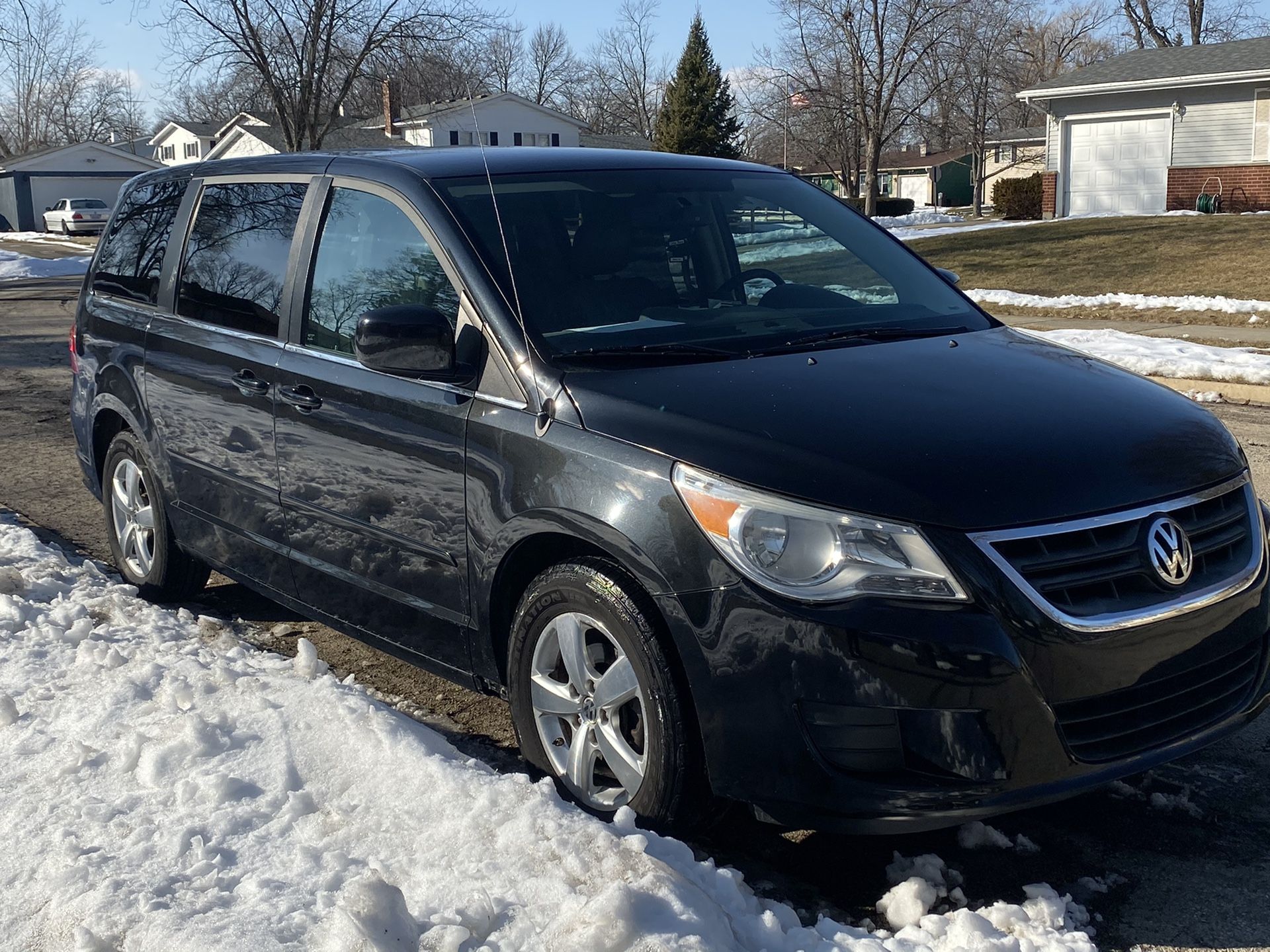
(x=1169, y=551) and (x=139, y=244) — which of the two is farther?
(x=139, y=244)

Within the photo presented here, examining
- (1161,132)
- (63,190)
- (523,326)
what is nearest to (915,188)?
(63,190)

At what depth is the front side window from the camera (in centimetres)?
395

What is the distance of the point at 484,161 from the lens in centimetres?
433

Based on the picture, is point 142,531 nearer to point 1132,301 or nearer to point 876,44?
point 1132,301

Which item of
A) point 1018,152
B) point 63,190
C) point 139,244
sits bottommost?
point 139,244

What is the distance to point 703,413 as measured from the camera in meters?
3.24

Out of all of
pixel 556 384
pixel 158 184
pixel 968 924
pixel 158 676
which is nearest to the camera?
pixel 968 924

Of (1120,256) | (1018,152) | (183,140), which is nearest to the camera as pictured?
(1120,256)

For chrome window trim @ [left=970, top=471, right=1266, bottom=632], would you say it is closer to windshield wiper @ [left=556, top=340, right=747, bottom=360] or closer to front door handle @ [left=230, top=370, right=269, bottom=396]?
windshield wiper @ [left=556, top=340, right=747, bottom=360]

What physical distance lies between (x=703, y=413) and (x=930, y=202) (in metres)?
77.0

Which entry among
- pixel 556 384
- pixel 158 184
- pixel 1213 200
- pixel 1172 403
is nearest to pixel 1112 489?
pixel 1172 403

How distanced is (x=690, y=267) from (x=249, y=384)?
1583 millimetres

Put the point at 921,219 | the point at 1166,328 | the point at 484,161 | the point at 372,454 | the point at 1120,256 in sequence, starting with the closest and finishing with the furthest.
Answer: the point at 372,454 → the point at 484,161 → the point at 1166,328 → the point at 1120,256 → the point at 921,219

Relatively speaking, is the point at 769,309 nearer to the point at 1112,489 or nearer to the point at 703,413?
the point at 703,413
